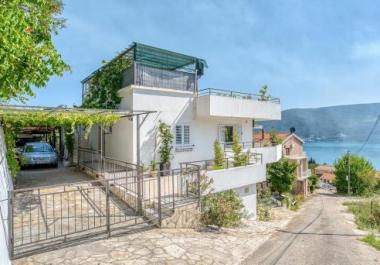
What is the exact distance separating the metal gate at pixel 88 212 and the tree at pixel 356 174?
39682 millimetres

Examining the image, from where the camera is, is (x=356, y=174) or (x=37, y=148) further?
(x=356, y=174)

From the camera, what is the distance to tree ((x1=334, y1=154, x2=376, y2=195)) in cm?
4075

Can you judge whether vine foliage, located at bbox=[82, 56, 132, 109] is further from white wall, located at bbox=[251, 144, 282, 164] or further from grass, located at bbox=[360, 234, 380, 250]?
grass, located at bbox=[360, 234, 380, 250]

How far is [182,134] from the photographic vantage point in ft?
52.2

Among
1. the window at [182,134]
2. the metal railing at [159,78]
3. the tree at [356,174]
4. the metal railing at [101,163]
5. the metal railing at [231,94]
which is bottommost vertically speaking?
the tree at [356,174]

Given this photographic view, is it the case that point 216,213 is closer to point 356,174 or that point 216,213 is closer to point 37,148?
point 37,148

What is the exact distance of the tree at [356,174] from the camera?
40750mm

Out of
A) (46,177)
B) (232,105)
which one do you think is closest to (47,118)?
(46,177)

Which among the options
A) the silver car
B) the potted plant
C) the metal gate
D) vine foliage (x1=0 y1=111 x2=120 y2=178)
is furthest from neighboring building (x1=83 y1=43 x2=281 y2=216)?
the silver car

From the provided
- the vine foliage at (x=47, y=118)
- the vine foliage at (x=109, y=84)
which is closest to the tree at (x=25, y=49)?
the vine foliage at (x=47, y=118)

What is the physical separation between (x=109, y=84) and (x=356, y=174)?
1623 inches

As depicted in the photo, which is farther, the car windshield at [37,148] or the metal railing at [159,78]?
the car windshield at [37,148]

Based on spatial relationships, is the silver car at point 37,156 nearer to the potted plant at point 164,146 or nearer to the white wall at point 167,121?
the white wall at point 167,121

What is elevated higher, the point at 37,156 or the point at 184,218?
the point at 37,156
